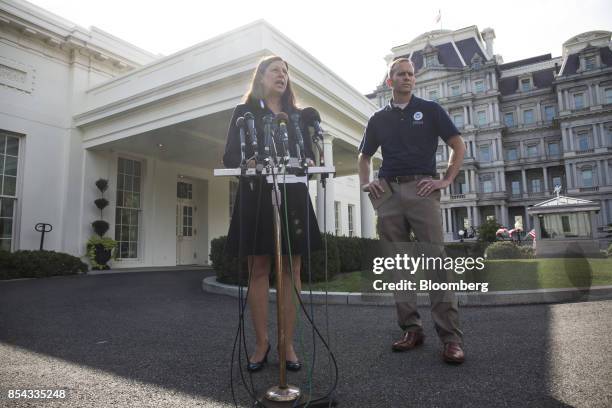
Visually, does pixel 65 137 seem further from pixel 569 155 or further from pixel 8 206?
pixel 569 155

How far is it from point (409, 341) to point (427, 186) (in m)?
1.07

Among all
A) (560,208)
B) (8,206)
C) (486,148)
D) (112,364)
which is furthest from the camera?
(486,148)

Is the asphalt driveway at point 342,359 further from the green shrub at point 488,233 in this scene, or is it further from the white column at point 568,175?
the white column at point 568,175

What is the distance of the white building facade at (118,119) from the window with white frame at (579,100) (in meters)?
34.8

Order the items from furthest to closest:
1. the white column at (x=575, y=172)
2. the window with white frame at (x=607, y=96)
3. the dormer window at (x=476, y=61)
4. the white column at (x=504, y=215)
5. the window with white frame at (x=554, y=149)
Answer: the dormer window at (x=476, y=61) → the window with white frame at (x=554, y=149) → the white column at (x=504, y=215) → the white column at (x=575, y=172) → the window with white frame at (x=607, y=96)

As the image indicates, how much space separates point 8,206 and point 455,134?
1166cm

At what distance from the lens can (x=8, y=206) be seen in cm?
1017

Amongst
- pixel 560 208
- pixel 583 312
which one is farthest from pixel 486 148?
pixel 583 312

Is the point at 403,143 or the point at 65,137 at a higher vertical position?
the point at 65,137

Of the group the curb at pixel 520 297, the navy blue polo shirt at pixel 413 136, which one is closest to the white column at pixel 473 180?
the curb at pixel 520 297

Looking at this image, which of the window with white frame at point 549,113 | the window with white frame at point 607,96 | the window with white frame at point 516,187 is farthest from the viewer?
the window with white frame at point 516,187

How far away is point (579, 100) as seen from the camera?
37594mm

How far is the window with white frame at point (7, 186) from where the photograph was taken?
10.1 meters

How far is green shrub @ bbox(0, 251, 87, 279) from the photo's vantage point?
851 cm
